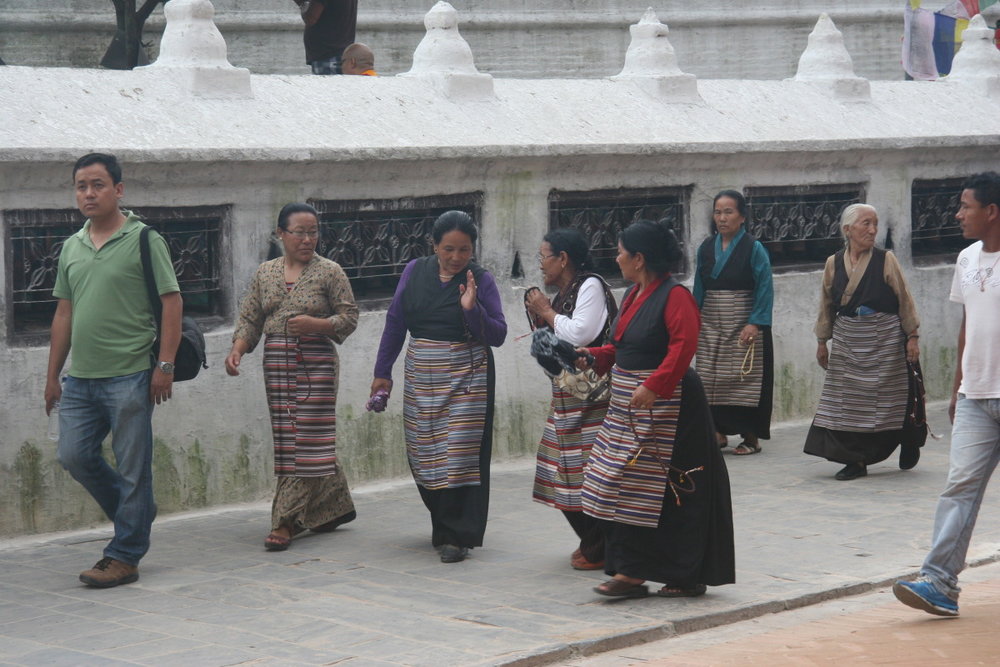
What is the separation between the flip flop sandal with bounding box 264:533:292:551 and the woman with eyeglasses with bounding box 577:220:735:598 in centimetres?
160

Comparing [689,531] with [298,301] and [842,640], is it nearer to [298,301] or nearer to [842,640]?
[842,640]

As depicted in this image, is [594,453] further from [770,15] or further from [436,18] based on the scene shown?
[770,15]

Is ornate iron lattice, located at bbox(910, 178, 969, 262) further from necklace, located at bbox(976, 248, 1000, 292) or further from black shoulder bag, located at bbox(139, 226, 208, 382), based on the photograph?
black shoulder bag, located at bbox(139, 226, 208, 382)

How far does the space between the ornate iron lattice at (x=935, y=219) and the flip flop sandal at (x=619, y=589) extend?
645 centimetres

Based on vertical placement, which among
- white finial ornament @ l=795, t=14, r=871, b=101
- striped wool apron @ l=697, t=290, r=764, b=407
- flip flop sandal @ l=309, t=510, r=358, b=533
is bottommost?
flip flop sandal @ l=309, t=510, r=358, b=533

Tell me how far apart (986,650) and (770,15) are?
1257cm

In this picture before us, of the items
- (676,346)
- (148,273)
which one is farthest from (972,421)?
(148,273)

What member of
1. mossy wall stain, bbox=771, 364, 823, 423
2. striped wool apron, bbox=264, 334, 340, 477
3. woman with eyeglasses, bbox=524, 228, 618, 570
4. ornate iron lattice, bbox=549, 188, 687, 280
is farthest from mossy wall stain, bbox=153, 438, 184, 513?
mossy wall stain, bbox=771, 364, 823, 423

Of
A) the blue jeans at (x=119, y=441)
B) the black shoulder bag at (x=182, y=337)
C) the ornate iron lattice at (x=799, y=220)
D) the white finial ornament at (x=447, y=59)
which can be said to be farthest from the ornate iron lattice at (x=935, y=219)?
the blue jeans at (x=119, y=441)

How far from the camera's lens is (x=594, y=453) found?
6.18 meters

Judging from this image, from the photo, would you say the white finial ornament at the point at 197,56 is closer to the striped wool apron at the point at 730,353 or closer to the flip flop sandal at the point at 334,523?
the flip flop sandal at the point at 334,523

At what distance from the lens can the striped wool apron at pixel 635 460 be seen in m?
6.01

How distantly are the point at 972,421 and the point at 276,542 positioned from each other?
10.1 ft

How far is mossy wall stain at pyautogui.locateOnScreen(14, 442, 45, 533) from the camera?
7262 mm
